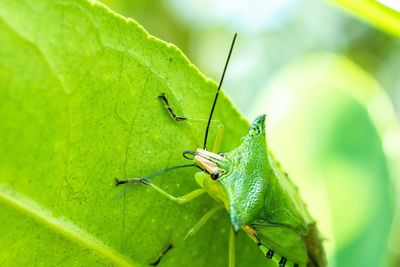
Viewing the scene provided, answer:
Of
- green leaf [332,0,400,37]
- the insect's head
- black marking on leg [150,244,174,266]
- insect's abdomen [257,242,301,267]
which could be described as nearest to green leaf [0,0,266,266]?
black marking on leg [150,244,174,266]

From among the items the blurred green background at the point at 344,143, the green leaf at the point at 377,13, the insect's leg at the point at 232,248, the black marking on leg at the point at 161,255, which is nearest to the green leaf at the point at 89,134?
the black marking on leg at the point at 161,255

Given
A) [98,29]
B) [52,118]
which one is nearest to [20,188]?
[52,118]

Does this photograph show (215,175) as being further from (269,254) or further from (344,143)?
(344,143)

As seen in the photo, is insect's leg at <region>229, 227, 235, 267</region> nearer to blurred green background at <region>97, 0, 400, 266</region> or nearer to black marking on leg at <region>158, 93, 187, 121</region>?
blurred green background at <region>97, 0, 400, 266</region>

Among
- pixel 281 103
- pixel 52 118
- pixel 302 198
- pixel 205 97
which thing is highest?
pixel 281 103

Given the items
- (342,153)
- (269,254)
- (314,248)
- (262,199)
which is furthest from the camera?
(342,153)

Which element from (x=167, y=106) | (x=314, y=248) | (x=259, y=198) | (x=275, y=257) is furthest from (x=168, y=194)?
(x=314, y=248)

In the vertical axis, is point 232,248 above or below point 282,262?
below

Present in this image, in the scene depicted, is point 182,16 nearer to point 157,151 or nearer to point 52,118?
point 157,151
